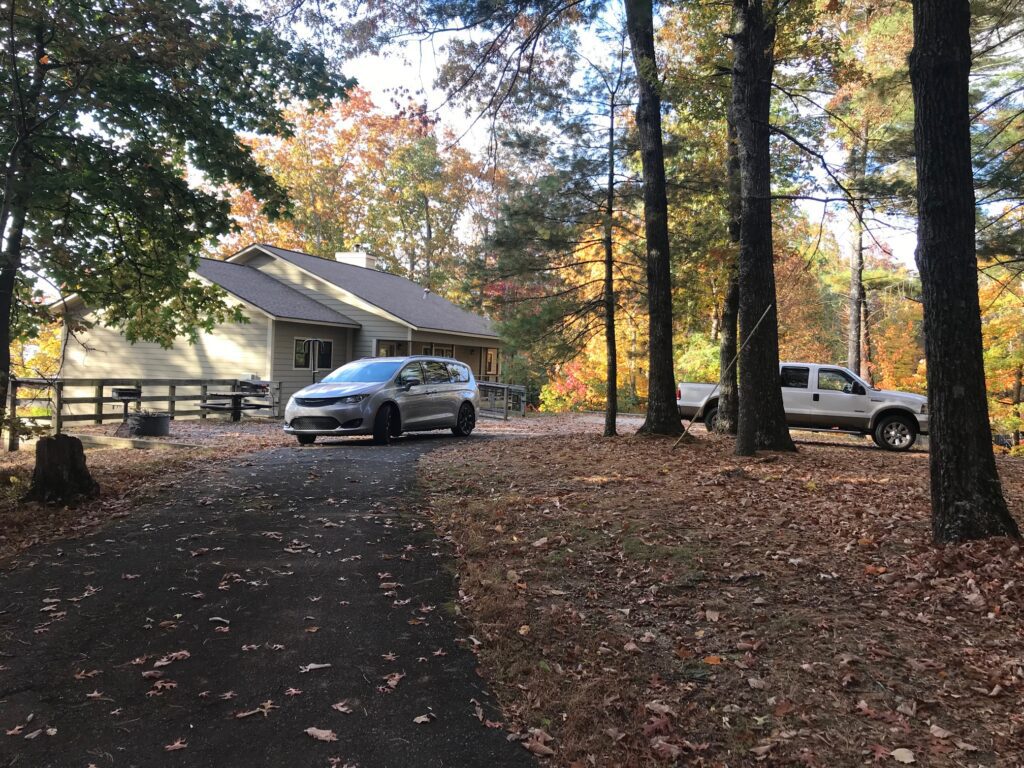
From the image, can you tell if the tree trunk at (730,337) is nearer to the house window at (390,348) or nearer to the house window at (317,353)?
the house window at (317,353)

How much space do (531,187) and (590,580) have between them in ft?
34.7

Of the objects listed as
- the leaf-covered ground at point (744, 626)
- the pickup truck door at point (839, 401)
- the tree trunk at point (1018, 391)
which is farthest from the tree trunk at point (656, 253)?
the tree trunk at point (1018, 391)

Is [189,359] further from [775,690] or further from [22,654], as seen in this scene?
[775,690]

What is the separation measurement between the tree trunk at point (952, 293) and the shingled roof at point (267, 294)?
60.3 feet

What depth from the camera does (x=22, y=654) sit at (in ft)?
12.9

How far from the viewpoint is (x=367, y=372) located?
13.9 metres

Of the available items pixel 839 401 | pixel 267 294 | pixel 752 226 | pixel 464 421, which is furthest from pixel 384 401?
pixel 267 294

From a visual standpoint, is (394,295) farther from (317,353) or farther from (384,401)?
(384,401)

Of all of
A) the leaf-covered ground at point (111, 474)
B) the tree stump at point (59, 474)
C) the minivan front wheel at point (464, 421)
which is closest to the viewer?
the leaf-covered ground at point (111, 474)

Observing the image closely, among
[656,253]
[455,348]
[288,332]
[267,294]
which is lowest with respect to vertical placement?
[288,332]

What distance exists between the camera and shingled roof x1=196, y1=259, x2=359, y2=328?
21.3 meters

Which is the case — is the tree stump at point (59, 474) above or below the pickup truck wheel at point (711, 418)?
below

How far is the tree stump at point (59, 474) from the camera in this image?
745cm

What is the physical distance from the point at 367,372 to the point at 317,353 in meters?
10.4
